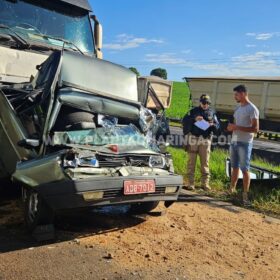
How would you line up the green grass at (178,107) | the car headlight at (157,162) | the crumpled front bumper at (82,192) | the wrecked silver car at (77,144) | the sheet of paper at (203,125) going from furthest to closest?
the green grass at (178,107) < the sheet of paper at (203,125) < the car headlight at (157,162) < the wrecked silver car at (77,144) < the crumpled front bumper at (82,192)

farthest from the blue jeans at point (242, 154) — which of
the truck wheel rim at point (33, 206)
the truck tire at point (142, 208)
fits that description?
the truck wheel rim at point (33, 206)

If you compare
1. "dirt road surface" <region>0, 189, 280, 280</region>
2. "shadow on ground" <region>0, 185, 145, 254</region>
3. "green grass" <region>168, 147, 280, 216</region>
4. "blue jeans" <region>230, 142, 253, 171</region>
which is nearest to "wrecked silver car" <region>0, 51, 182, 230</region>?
"shadow on ground" <region>0, 185, 145, 254</region>

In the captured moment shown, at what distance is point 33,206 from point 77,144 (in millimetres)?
811

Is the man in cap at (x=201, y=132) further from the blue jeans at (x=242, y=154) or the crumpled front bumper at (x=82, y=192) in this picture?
the crumpled front bumper at (x=82, y=192)

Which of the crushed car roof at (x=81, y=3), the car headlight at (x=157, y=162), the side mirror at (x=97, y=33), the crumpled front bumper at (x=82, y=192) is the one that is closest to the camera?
the crumpled front bumper at (x=82, y=192)

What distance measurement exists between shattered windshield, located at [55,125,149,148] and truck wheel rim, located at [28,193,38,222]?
0.65 meters

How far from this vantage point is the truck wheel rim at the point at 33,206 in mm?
4344

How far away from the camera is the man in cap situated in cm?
724

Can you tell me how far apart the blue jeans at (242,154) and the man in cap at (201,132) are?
68 centimetres

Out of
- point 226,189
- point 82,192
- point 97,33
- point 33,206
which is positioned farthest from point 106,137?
point 97,33

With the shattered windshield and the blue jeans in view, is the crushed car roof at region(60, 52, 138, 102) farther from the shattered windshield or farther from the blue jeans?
the blue jeans

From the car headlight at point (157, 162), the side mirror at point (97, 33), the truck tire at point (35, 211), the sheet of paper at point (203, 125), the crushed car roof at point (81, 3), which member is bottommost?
the truck tire at point (35, 211)

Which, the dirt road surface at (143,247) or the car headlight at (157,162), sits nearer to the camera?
the dirt road surface at (143,247)

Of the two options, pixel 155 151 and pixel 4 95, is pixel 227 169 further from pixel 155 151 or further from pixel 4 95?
pixel 4 95
